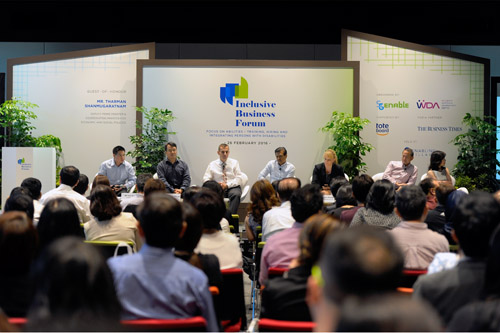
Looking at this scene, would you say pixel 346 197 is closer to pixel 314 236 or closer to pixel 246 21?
pixel 314 236

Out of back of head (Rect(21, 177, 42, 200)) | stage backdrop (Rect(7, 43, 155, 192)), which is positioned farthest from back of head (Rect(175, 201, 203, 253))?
stage backdrop (Rect(7, 43, 155, 192))

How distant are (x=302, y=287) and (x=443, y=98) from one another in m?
8.71

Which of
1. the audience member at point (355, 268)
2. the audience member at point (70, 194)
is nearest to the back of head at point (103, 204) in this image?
the audience member at point (70, 194)

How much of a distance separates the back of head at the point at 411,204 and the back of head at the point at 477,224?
1.05 m

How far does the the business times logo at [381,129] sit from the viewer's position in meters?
9.77

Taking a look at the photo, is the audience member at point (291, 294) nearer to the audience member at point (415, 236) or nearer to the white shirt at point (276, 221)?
the audience member at point (415, 236)

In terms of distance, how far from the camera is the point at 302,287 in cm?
213

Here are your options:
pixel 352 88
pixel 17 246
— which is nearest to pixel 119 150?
pixel 352 88

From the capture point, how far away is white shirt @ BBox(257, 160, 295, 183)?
8.77 m

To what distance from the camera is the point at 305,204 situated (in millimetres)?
3131

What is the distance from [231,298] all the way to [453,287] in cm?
129

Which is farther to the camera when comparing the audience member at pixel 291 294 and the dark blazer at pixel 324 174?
the dark blazer at pixel 324 174

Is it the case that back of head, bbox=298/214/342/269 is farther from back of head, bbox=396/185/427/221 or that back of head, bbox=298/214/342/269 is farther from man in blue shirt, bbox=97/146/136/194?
man in blue shirt, bbox=97/146/136/194

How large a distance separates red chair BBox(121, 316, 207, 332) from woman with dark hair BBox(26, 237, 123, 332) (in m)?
0.52
